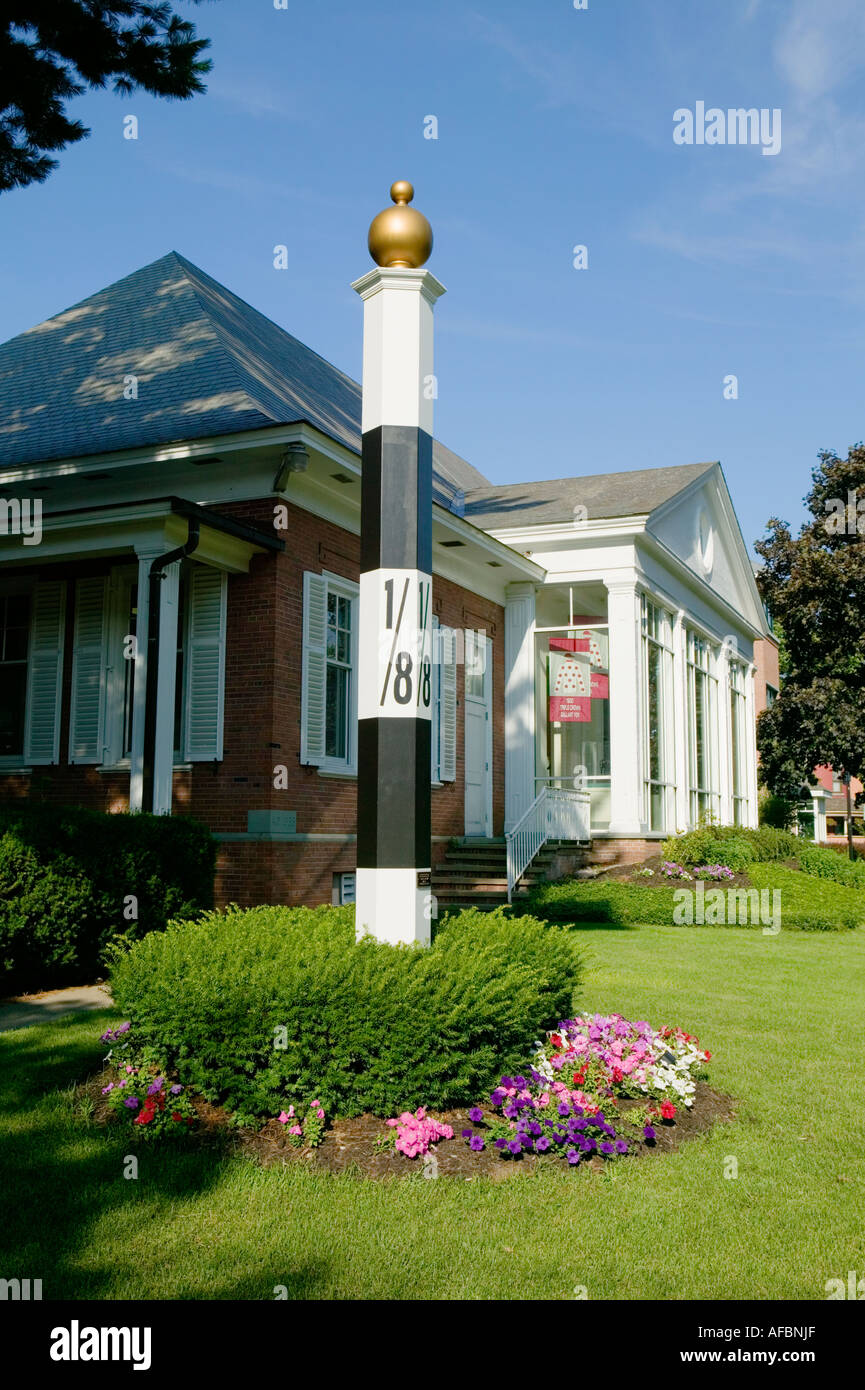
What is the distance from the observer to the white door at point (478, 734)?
16.8 m

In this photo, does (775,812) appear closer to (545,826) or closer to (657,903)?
(545,826)

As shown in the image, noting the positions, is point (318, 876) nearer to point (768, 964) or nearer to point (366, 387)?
point (768, 964)

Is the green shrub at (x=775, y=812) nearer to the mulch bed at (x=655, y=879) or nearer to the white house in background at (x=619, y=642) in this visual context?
the white house in background at (x=619, y=642)

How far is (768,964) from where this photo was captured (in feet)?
35.0

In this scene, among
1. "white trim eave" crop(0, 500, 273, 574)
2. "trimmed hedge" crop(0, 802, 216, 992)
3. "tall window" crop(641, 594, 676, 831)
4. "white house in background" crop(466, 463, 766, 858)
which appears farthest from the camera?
"tall window" crop(641, 594, 676, 831)

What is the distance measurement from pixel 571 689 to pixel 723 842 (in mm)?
3325

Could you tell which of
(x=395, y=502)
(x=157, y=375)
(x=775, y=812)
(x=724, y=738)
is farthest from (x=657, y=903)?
(x=775, y=812)

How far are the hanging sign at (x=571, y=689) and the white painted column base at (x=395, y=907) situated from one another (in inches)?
480

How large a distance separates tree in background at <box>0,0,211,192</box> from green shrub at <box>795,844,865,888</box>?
614 inches

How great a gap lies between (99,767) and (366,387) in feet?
23.8

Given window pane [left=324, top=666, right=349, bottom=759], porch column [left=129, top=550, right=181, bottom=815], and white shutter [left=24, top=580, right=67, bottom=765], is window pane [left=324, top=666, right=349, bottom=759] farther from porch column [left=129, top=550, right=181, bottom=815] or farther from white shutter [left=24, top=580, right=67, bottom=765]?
white shutter [left=24, top=580, right=67, bottom=765]

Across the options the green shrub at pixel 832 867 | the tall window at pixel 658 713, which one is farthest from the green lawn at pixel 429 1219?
the green shrub at pixel 832 867

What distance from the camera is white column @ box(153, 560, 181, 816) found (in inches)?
405

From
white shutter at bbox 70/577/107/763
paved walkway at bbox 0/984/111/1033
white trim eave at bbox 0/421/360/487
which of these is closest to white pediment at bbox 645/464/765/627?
white trim eave at bbox 0/421/360/487
